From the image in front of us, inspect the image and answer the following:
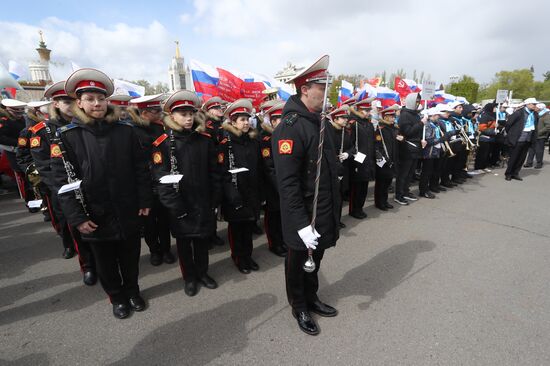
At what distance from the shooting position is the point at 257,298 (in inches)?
121

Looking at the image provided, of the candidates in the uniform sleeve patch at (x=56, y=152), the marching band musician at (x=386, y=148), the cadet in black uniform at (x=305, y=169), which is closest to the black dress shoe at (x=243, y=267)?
the cadet in black uniform at (x=305, y=169)

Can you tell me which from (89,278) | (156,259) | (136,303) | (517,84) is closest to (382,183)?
(156,259)

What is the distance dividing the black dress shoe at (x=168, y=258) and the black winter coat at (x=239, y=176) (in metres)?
1.13

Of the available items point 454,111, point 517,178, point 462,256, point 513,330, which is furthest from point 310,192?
point 517,178

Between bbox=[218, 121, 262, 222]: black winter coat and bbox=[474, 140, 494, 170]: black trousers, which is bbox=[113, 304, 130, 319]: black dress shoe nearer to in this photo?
bbox=[218, 121, 262, 222]: black winter coat

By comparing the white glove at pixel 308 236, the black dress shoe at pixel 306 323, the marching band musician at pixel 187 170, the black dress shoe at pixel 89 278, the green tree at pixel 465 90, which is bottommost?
the black dress shoe at pixel 306 323

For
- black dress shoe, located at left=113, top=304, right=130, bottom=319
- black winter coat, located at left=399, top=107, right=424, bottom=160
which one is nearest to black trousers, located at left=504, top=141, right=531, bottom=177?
black winter coat, located at left=399, top=107, right=424, bottom=160

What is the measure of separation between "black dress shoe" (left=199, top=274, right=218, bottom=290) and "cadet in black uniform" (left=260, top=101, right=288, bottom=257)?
3.58ft

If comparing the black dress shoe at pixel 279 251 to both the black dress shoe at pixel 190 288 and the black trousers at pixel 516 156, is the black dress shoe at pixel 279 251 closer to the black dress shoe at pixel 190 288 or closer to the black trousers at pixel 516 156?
the black dress shoe at pixel 190 288

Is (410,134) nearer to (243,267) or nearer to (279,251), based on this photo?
(279,251)

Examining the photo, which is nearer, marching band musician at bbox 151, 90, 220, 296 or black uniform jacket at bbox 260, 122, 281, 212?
marching band musician at bbox 151, 90, 220, 296

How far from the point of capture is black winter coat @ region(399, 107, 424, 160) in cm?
622

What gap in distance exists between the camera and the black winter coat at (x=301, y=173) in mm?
2139

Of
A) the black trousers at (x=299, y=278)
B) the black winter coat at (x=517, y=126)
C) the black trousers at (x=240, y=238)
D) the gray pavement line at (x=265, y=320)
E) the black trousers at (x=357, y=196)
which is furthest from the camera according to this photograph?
the black winter coat at (x=517, y=126)
